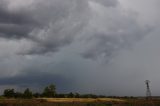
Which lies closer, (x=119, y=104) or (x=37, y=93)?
(x=119, y=104)

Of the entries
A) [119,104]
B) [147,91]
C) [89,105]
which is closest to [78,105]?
[89,105]

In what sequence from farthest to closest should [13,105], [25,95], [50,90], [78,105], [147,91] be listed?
[50,90] → [25,95] → [147,91] → [78,105] → [13,105]

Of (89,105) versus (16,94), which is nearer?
(89,105)

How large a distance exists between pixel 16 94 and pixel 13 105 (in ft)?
166

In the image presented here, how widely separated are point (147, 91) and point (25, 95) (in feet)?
144

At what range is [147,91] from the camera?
3519 inches

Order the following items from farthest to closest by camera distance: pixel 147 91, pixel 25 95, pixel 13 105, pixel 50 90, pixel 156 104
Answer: pixel 50 90 → pixel 25 95 → pixel 147 91 → pixel 156 104 → pixel 13 105

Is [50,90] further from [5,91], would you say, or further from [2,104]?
[2,104]

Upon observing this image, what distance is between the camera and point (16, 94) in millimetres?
114125

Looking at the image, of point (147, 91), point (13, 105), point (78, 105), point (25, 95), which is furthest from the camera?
point (25, 95)

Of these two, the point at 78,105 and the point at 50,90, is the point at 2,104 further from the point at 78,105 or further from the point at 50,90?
the point at 50,90

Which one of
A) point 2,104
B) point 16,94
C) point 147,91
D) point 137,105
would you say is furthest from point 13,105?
point 16,94

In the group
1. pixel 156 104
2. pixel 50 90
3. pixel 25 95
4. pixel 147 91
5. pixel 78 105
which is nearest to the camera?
pixel 78 105

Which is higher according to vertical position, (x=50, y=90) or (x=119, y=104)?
(x=50, y=90)
